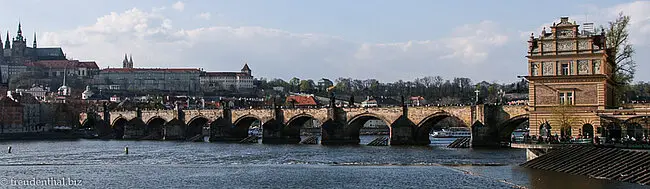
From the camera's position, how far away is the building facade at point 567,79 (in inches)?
2564

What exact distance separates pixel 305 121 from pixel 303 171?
58.8 meters

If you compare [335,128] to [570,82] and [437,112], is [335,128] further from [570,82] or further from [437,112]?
[570,82]

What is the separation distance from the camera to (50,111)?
158500mm

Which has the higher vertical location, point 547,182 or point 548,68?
point 548,68

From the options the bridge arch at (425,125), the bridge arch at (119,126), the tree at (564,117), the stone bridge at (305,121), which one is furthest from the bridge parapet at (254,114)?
the tree at (564,117)

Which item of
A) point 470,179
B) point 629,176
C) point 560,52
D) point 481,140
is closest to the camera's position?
point 629,176

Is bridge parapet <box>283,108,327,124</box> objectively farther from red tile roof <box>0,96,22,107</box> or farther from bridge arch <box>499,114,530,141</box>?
red tile roof <box>0,96,22,107</box>

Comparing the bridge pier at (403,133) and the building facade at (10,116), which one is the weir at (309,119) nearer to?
the bridge pier at (403,133)

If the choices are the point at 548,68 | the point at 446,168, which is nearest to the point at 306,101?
the point at 548,68

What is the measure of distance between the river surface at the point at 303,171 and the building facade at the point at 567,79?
4.39m

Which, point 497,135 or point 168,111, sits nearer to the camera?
point 497,135

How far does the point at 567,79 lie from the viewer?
66.4 metres

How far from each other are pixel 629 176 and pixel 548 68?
90.5 feet

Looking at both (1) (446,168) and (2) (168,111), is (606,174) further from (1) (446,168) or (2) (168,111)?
(2) (168,111)
